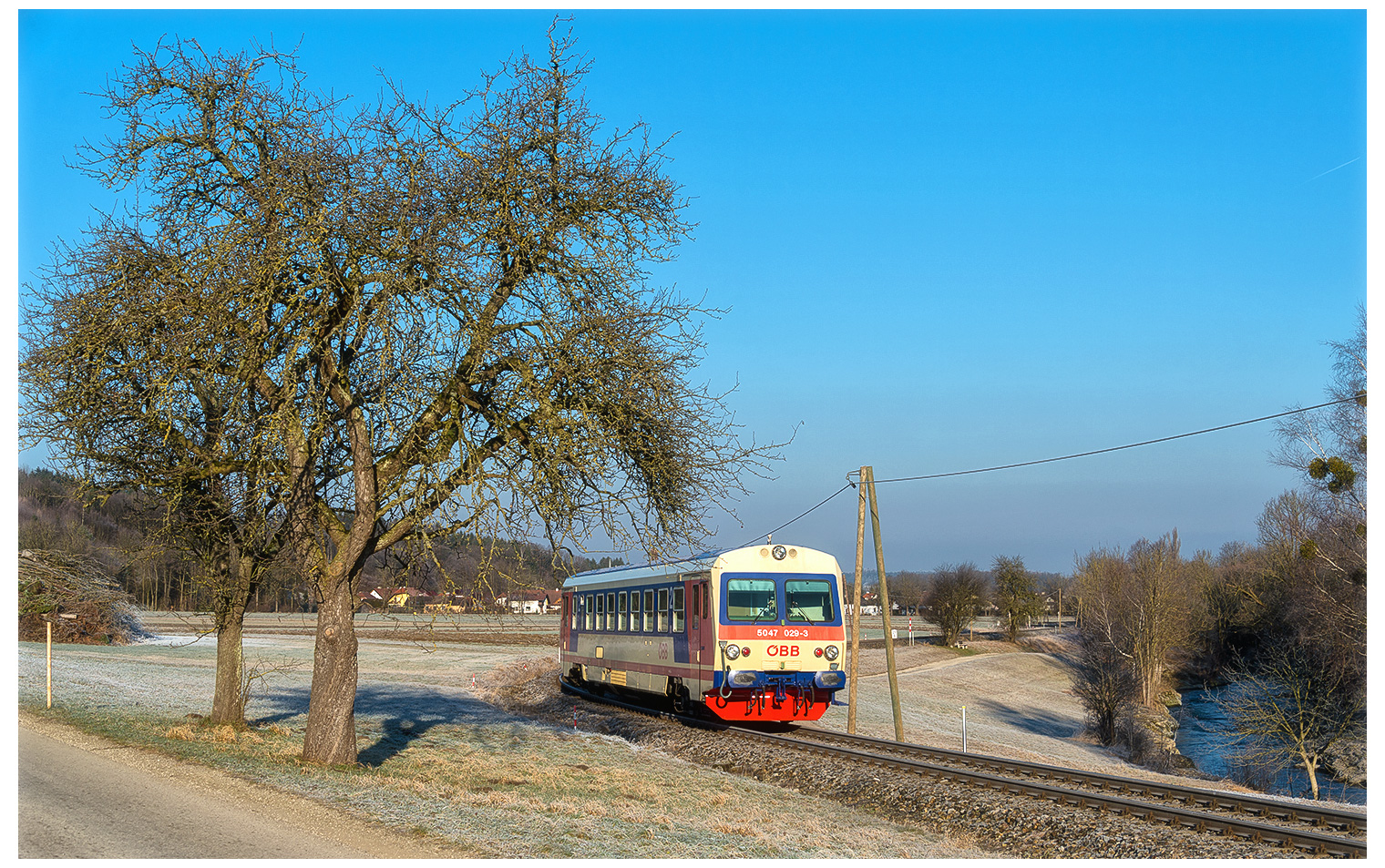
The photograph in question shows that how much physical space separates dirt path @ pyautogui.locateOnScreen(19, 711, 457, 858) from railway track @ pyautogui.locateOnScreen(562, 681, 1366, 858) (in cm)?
711

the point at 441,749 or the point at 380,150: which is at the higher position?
the point at 380,150

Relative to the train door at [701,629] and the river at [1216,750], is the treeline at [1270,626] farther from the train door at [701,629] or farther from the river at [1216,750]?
the train door at [701,629]

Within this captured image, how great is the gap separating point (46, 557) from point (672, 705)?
11219mm

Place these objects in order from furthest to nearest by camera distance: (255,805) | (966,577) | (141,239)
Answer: (966,577) → (141,239) → (255,805)

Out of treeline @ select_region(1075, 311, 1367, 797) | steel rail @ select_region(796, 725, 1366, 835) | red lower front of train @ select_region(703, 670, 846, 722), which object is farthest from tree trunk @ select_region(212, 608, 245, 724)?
treeline @ select_region(1075, 311, 1367, 797)

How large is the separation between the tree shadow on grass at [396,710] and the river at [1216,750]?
66.2 feet

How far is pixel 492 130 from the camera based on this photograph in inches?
476

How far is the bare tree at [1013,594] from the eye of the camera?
258 ft

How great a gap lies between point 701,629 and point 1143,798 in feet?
26.1

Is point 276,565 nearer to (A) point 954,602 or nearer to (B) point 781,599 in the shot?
(B) point 781,599

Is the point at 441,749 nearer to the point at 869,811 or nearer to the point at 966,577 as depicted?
the point at 869,811

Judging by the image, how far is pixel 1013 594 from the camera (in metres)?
79.8

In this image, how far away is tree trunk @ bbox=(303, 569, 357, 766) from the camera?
40.9 ft

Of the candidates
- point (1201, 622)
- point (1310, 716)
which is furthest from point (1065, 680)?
point (1310, 716)
